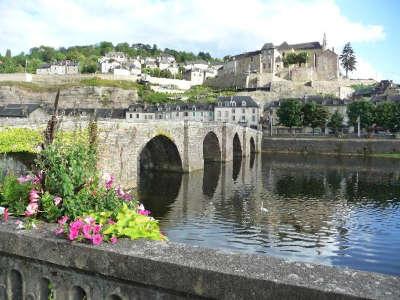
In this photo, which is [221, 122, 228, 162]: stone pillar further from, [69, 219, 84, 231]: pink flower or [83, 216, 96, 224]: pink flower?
[69, 219, 84, 231]: pink flower

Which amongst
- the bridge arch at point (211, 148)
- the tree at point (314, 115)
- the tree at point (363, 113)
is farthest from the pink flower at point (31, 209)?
the tree at point (314, 115)

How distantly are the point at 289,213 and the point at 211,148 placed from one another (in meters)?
32.3

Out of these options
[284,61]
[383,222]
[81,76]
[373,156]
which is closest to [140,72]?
[81,76]

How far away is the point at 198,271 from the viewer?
372cm

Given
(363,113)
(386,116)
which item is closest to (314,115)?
(363,113)

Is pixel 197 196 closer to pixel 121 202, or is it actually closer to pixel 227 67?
pixel 121 202

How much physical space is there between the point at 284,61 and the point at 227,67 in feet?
63.7

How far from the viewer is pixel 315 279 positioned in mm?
3479

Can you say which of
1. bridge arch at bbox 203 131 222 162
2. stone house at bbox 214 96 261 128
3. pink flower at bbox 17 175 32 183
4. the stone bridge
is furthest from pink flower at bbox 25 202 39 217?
stone house at bbox 214 96 261 128

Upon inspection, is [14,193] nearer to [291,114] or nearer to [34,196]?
[34,196]

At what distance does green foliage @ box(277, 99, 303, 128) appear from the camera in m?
88.5

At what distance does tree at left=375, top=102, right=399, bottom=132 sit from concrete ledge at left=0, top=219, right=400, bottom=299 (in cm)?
8342

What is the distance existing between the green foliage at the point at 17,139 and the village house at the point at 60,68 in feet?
435

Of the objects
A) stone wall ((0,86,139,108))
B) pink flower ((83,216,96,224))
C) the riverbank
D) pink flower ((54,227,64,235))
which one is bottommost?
the riverbank
